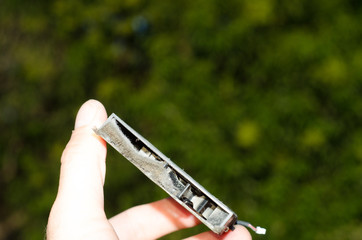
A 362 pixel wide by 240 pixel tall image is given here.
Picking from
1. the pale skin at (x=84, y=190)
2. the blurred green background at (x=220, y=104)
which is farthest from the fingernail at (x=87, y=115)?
the blurred green background at (x=220, y=104)

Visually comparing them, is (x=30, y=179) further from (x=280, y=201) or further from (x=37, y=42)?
(x=280, y=201)

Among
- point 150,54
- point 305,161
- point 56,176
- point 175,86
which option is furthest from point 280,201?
point 56,176

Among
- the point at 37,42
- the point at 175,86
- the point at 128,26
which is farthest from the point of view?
the point at 37,42

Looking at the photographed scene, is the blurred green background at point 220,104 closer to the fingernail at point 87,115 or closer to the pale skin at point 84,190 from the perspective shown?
the pale skin at point 84,190

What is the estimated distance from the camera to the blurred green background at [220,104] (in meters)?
3.80

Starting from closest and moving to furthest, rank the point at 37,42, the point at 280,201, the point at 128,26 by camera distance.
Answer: the point at 280,201 → the point at 128,26 → the point at 37,42

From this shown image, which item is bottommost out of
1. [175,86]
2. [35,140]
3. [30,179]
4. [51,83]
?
[30,179]

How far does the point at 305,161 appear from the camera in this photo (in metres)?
3.84

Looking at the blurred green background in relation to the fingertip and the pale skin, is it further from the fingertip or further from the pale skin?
the fingertip

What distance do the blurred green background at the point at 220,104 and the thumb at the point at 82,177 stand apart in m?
2.00

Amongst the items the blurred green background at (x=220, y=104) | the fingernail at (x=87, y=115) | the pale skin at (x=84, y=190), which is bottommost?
the pale skin at (x=84, y=190)

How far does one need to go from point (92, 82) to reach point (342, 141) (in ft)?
8.93

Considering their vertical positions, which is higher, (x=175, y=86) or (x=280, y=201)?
(x=175, y=86)

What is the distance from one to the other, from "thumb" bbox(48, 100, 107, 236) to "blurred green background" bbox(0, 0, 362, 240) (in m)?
2.00
